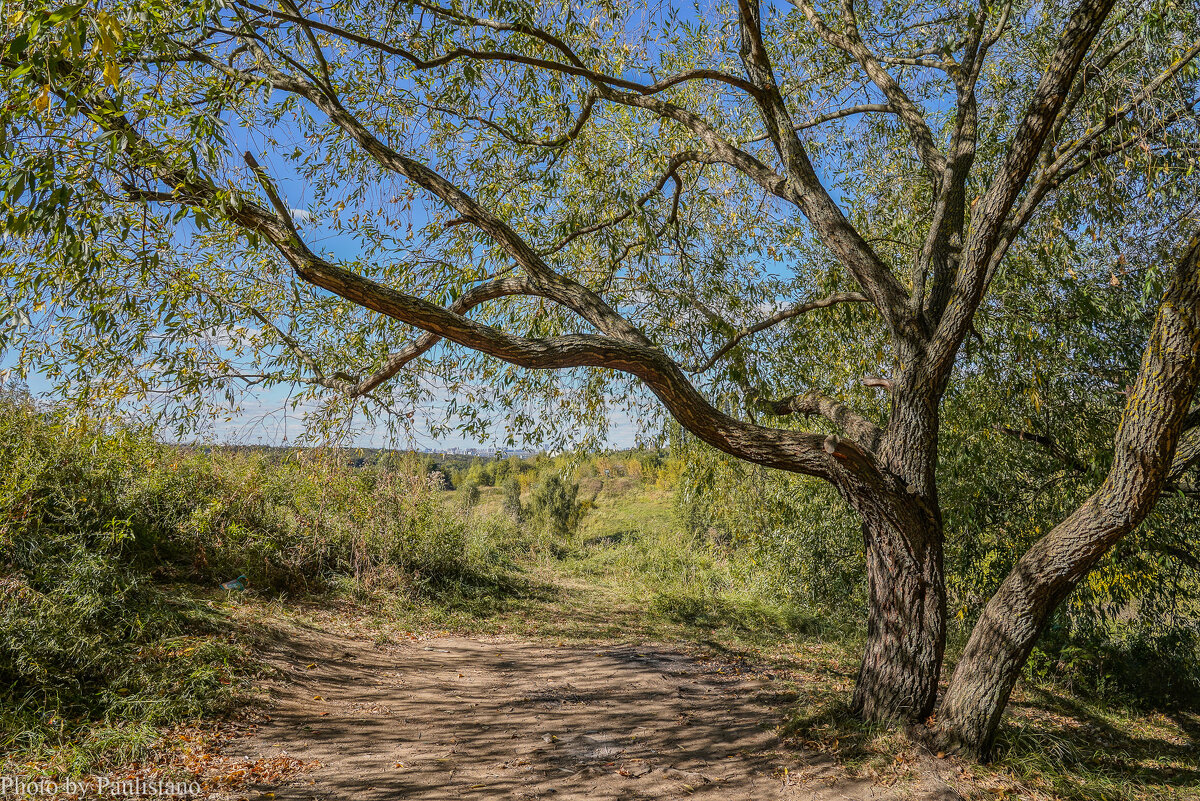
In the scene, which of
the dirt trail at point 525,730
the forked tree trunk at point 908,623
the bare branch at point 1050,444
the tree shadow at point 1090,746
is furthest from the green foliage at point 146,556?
the bare branch at point 1050,444

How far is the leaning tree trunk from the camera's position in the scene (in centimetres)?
314

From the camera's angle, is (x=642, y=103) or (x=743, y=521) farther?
(x=743, y=521)

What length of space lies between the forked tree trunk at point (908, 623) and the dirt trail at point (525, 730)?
2.05ft

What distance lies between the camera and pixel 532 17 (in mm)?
4824

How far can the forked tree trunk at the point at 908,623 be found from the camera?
4.13m

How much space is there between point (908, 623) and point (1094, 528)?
1230mm

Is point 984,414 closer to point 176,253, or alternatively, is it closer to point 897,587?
point 897,587

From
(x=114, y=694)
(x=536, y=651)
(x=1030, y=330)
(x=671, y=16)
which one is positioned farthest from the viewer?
(x=536, y=651)

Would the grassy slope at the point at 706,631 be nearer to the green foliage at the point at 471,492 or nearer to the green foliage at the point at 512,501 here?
the green foliage at the point at 512,501

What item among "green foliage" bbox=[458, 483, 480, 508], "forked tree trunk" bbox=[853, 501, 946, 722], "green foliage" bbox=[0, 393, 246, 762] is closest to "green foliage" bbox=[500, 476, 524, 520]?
"green foliage" bbox=[458, 483, 480, 508]

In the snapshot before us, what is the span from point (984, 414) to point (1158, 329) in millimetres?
2712

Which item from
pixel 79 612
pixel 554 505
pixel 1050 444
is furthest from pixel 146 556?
pixel 554 505

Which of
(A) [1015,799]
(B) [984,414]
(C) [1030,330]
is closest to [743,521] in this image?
(B) [984,414]

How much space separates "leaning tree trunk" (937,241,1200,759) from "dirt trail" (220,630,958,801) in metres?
0.58
